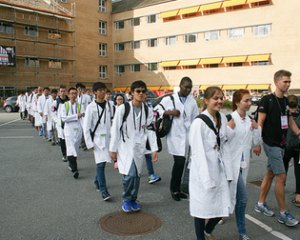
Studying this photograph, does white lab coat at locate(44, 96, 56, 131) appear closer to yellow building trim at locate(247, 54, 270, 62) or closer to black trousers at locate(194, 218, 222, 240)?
black trousers at locate(194, 218, 222, 240)

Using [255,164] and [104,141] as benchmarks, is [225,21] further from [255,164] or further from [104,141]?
[104,141]

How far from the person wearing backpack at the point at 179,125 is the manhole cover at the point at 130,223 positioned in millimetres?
865

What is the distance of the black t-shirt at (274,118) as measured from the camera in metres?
4.28

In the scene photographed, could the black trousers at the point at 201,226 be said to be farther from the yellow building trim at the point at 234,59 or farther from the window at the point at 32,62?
the window at the point at 32,62

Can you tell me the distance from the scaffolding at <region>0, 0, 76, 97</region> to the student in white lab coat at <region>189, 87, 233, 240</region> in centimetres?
3862

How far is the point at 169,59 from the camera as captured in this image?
1781 inches

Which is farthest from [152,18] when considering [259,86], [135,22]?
[259,86]

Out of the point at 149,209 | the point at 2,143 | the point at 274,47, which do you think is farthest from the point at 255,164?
the point at 274,47

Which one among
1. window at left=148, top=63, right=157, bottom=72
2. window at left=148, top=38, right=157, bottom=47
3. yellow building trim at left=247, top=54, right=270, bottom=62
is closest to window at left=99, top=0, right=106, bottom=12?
window at left=148, top=38, right=157, bottom=47

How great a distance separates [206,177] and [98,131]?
279 centimetres

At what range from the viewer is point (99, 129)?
Result: 5.34 metres

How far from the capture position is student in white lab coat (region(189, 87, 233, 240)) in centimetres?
309

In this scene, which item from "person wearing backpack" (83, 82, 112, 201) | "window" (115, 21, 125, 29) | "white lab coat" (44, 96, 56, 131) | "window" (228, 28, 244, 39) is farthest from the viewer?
"window" (115, 21, 125, 29)

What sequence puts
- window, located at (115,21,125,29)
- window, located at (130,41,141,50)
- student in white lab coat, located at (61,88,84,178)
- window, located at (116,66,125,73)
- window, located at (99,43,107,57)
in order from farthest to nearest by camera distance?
window, located at (116,66,125,73)
window, located at (115,21,125,29)
window, located at (99,43,107,57)
window, located at (130,41,141,50)
student in white lab coat, located at (61,88,84,178)
